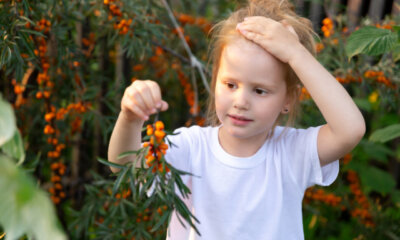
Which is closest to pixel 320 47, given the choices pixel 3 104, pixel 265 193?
pixel 265 193

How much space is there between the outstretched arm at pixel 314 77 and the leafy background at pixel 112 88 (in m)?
0.23

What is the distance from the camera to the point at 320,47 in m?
1.99

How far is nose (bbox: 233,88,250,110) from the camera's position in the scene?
3.86ft

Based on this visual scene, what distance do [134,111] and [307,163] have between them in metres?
0.60

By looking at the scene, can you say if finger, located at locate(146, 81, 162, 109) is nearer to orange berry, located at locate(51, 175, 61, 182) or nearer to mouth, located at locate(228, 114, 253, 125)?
mouth, located at locate(228, 114, 253, 125)

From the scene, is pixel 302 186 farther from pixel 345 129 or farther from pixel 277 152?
pixel 345 129

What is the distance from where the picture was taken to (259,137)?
1365 mm

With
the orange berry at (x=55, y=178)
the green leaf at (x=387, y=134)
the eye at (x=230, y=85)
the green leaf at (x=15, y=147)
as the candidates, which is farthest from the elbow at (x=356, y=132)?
the orange berry at (x=55, y=178)

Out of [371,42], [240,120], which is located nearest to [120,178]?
[240,120]

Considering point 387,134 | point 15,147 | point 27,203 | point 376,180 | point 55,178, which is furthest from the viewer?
point 376,180

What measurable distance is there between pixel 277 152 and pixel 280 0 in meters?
0.51

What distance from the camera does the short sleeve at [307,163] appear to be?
4.23 ft

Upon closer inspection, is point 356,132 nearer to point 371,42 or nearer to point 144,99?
point 371,42

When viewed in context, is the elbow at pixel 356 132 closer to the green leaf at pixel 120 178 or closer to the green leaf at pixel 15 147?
the green leaf at pixel 120 178
